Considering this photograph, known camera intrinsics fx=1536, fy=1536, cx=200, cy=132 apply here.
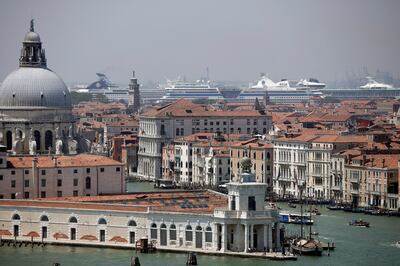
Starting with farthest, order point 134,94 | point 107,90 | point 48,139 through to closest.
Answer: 1. point 107,90
2. point 134,94
3. point 48,139

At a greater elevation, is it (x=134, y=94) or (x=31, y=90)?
(x=31, y=90)

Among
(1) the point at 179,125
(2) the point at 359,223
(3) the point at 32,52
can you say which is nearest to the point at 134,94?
(1) the point at 179,125

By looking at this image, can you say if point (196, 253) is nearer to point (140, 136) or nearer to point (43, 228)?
point (43, 228)

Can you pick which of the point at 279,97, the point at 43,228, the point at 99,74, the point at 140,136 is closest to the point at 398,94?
the point at 279,97

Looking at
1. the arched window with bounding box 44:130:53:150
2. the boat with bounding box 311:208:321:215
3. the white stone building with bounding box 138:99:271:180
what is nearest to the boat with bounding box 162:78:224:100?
the white stone building with bounding box 138:99:271:180

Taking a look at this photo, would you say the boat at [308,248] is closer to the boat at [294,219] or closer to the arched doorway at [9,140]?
the boat at [294,219]

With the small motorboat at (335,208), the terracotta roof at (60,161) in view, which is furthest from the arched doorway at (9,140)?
the small motorboat at (335,208)

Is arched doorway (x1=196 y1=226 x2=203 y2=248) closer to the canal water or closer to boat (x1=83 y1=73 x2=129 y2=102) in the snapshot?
the canal water

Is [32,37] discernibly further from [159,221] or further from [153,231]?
[159,221]
